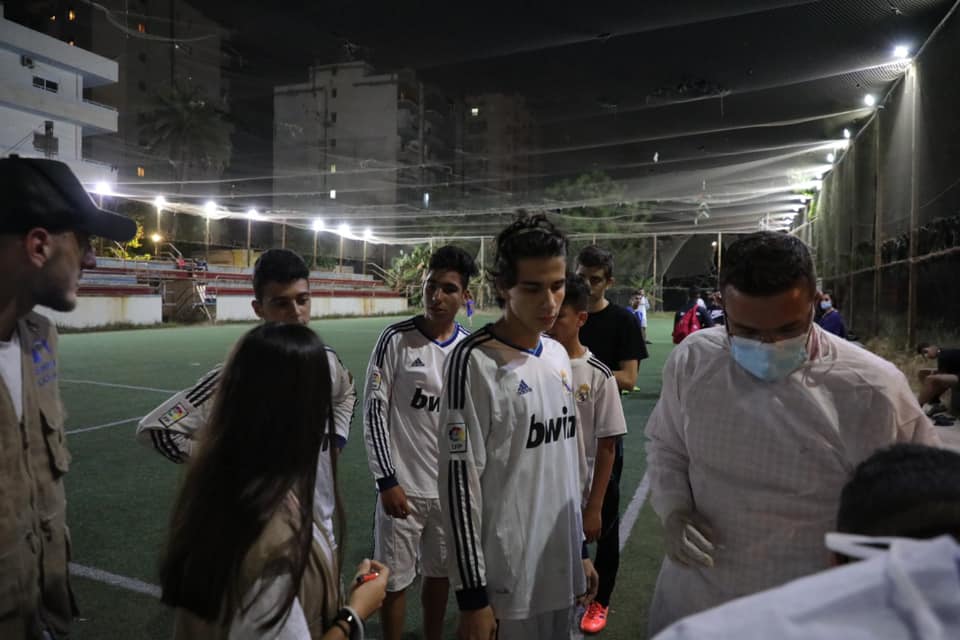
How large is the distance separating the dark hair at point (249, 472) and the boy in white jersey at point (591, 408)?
141 centimetres

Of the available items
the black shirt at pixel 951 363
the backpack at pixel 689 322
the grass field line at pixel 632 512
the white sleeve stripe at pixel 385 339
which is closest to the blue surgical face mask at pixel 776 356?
the white sleeve stripe at pixel 385 339

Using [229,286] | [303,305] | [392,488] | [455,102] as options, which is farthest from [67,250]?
[229,286]

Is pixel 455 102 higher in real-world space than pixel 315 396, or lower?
higher

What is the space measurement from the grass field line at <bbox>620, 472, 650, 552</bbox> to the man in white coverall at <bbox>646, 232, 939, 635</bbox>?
2604 millimetres

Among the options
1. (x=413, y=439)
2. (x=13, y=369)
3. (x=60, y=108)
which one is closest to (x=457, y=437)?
(x=413, y=439)

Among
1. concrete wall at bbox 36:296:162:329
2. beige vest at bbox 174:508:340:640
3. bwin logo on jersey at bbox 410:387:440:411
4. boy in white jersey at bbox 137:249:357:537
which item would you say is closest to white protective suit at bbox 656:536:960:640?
beige vest at bbox 174:508:340:640

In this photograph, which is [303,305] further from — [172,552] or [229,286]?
[229,286]

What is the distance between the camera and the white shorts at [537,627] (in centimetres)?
205

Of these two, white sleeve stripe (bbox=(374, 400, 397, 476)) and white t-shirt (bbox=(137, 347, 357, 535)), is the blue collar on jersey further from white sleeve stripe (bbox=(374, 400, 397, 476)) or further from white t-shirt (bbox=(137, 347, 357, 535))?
white sleeve stripe (bbox=(374, 400, 397, 476))

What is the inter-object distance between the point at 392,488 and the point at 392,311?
112 ft

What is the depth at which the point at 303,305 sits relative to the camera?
2.96 meters

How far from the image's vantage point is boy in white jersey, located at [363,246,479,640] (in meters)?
2.76

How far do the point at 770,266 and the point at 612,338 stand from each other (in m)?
2.38

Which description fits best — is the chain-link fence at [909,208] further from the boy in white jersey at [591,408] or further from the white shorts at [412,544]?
the white shorts at [412,544]
